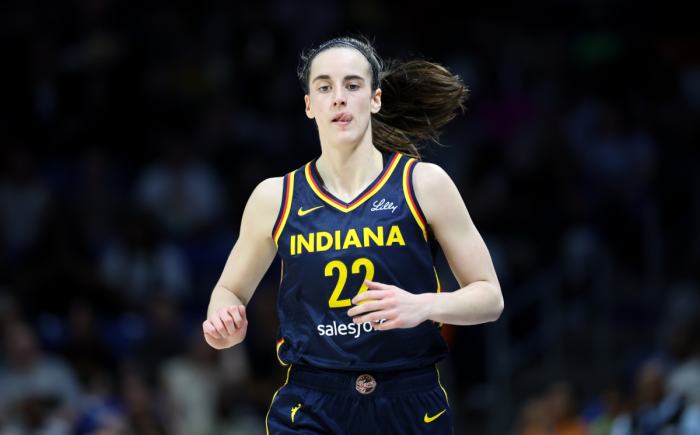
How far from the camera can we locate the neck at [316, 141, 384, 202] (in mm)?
5293

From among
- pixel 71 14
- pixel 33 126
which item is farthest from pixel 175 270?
pixel 71 14

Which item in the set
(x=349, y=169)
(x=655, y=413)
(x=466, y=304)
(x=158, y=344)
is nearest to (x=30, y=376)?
(x=158, y=344)

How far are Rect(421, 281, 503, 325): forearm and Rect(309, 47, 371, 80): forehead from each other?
3.45 ft

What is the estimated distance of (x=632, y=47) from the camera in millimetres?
15352

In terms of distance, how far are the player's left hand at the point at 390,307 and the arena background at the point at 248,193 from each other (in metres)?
5.42

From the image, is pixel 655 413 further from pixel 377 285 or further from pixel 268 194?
pixel 377 285

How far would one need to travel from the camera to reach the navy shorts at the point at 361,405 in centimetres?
506

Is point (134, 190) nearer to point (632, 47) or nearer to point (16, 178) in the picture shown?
point (16, 178)

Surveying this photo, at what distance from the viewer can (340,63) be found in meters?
5.21

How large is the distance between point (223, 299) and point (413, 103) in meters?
1.39

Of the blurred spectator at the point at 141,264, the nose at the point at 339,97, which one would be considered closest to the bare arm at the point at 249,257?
the nose at the point at 339,97

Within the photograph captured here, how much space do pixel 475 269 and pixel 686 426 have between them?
14.7 feet

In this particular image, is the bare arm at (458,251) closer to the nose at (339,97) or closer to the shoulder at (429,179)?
the shoulder at (429,179)

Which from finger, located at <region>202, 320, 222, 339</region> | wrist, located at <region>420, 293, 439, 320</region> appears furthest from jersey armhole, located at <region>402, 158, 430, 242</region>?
finger, located at <region>202, 320, 222, 339</region>
